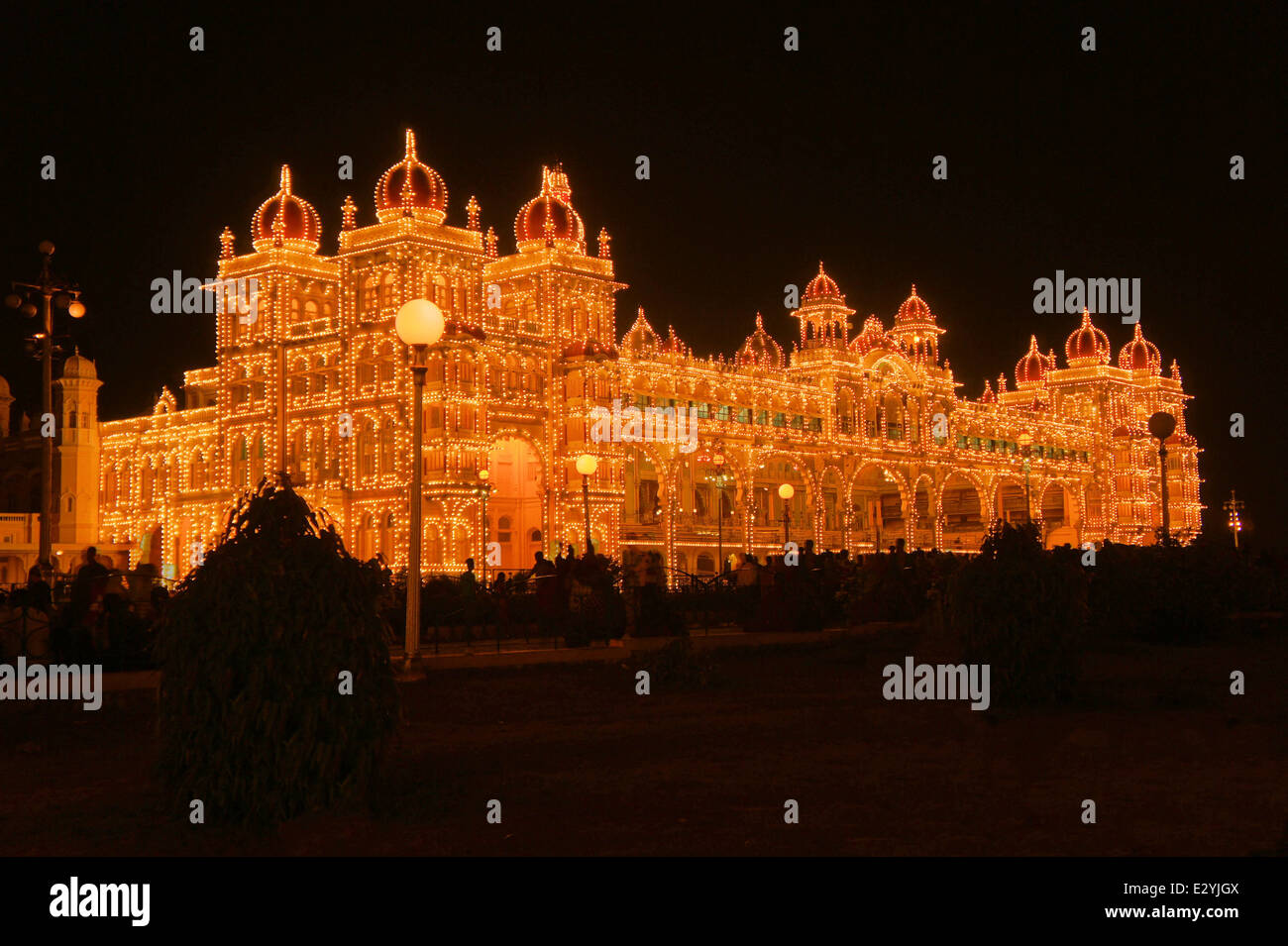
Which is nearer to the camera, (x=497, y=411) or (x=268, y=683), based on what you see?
(x=268, y=683)

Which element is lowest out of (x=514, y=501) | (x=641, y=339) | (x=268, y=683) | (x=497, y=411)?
(x=268, y=683)

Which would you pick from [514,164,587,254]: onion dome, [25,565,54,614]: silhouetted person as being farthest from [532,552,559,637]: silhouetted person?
[514,164,587,254]: onion dome

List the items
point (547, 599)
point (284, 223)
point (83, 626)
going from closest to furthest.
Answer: point (83, 626)
point (547, 599)
point (284, 223)

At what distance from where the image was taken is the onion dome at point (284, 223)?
41.4 meters

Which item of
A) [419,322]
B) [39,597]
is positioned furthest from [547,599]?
[39,597]

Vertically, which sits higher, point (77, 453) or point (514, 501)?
point (77, 453)

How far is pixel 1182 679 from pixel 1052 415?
56.6 meters

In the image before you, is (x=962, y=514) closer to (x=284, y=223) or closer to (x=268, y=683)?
(x=284, y=223)

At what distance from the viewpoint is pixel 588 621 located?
18.0m

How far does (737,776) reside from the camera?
8.48 metres

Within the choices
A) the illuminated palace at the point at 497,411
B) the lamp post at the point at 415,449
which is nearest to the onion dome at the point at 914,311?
the illuminated palace at the point at 497,411

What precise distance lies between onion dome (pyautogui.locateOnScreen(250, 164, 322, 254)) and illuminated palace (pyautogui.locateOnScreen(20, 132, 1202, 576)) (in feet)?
0.25

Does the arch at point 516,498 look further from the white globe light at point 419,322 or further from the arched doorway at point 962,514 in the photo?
the white globe light at point 419,322

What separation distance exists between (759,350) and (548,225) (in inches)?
710
